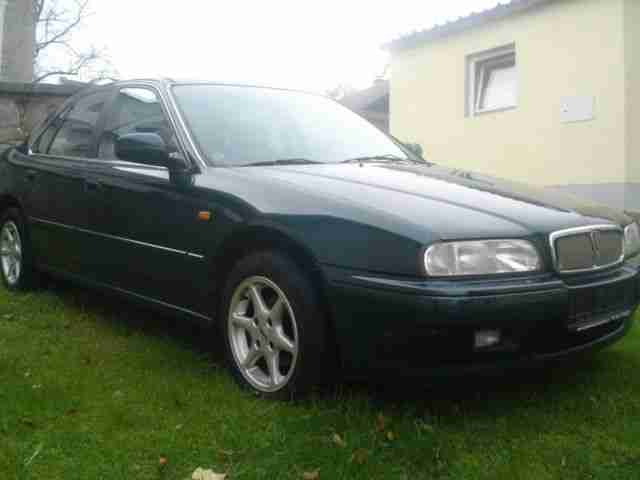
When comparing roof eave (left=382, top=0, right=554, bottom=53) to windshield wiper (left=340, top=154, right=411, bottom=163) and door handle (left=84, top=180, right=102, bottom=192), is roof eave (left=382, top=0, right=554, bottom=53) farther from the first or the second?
door handle (left=84, top=180, right=102, bottom=192)

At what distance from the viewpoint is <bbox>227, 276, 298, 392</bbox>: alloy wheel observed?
309cm

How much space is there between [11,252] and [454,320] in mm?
3859

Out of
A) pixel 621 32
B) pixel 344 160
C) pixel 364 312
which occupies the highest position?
pixel 621 32

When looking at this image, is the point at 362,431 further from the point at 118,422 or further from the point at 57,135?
the point at 57,135

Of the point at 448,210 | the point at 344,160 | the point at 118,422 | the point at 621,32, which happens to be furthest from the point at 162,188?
the point at 621,32

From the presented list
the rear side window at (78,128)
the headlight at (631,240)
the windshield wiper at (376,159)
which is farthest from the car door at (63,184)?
the headlight at (631,240)

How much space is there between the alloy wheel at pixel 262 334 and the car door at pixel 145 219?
0.92ft

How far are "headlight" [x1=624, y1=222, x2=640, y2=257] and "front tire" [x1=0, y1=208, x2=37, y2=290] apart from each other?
3.76 meters

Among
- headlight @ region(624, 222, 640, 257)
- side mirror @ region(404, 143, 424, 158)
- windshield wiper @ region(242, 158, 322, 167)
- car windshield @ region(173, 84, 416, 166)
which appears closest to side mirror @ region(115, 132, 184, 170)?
car windshield @ region(173, 84, 416, 166)

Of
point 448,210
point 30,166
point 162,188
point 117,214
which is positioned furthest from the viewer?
point 30,166

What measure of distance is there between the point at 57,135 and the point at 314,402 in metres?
3.02

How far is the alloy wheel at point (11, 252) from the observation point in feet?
17.0

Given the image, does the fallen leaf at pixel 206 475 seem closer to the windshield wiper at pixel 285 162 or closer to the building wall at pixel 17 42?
the windshield wiper at pixel 285 162

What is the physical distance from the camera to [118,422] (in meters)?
2.94
